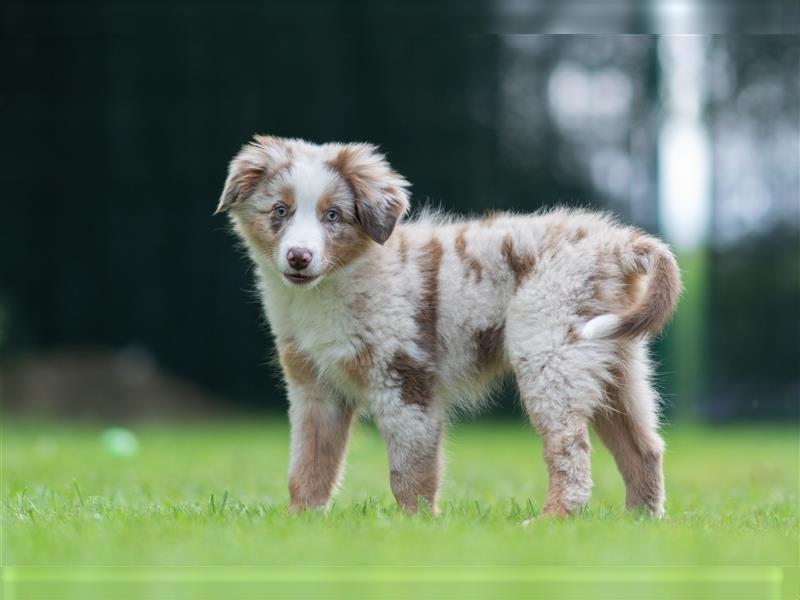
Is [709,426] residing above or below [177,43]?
below

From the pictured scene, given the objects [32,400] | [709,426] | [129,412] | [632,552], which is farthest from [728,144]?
[632,552]

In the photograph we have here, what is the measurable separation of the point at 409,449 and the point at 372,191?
93cm

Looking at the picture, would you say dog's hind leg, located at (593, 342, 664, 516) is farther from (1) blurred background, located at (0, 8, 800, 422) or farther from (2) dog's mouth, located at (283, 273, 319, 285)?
(1) blurred background, located at (0, 8, 800, 422)

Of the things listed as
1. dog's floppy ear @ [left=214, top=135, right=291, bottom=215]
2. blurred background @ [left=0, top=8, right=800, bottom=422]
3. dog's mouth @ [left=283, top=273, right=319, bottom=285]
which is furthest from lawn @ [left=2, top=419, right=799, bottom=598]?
blurred background @ [left=0, top=8, right=800, bottom=422]

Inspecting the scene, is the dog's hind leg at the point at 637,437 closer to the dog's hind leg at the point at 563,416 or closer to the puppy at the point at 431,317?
the puppy at the point at 431,317

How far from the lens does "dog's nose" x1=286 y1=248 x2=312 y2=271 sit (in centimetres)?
396

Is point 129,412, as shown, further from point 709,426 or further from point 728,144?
point 728,144

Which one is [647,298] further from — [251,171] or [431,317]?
[251,171]

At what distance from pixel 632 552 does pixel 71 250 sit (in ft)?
27.0

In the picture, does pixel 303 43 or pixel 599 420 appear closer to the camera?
pixel 599 420

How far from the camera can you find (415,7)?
32.0ft

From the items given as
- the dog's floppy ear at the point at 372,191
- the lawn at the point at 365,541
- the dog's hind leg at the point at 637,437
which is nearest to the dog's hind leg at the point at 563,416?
the lawn at the point at 365,541

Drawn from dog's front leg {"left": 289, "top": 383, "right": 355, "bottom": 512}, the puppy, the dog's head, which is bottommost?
dog's front leg {"left": 289, "top": 383, "right": 355, "bottom": 512}

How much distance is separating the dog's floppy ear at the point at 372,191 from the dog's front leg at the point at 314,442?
64 cm
